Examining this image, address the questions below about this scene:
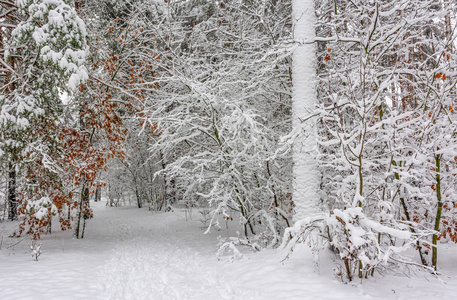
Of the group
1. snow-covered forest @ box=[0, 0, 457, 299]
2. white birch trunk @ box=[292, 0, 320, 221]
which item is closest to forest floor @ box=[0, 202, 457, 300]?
snow-covered forest @ box=[0, 0, 457, 299]

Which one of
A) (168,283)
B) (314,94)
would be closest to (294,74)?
(314,94)

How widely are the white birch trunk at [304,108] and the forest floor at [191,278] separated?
3.10 feet

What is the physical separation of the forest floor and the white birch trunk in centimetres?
95

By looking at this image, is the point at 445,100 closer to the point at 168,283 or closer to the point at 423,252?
the point at 423,252

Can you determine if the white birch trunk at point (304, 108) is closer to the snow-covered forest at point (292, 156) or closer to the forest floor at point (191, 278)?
the snow-covered forest at point (292, 156)

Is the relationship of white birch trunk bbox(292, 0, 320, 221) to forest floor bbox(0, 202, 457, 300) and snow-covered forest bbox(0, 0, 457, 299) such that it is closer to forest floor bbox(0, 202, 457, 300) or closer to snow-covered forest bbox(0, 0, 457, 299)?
snow-covered forest bbox(0, 0, 457, 299)

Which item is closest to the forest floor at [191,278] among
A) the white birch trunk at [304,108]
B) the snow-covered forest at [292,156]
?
the snow-covered forest at [292,156]

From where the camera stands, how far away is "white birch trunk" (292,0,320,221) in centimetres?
565

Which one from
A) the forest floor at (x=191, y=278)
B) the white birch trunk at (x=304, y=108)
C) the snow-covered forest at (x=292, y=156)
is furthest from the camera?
the white birch trunk at (x=304, y=108)

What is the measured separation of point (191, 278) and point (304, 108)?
386 centimetres

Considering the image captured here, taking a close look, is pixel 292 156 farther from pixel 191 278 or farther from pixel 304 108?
pixel 191 278

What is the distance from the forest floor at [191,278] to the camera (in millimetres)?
4223

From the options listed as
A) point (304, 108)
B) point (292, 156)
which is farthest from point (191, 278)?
point (304, 108)

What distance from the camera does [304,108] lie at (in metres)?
5.60
